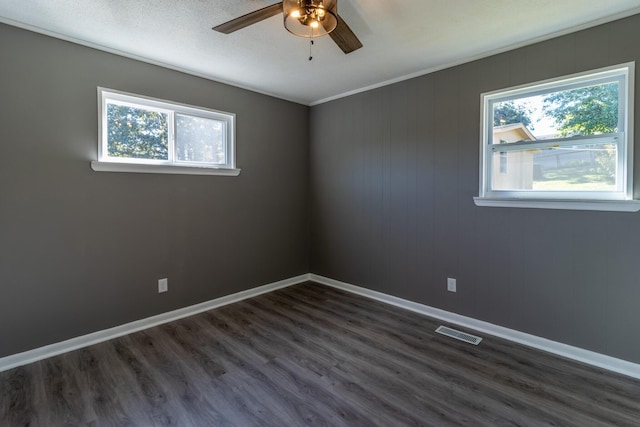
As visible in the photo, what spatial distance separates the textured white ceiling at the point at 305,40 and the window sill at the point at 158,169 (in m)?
0.97

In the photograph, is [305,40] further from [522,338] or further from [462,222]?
[522,338]

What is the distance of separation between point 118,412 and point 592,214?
3455 millimetres

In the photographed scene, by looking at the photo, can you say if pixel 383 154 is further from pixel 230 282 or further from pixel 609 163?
pixel 230 282

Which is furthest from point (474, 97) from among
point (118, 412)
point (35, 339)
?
point (35, 339)

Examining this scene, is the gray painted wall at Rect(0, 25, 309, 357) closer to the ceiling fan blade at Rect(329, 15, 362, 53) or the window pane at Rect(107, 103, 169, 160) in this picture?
the window pane at Rect(107, 103, 169, 160)

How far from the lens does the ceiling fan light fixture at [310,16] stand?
1.51 metres

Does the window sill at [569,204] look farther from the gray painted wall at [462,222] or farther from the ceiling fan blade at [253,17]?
the ceiling fan blade at [253,17]

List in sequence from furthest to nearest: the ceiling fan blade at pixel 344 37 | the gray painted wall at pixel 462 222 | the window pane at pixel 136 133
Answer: the window pane at pixel 136 133 → the gray painted wall at pixel 462 222 → the ceiling fan blade at pixel 344 37

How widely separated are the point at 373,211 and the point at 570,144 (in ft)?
6.15

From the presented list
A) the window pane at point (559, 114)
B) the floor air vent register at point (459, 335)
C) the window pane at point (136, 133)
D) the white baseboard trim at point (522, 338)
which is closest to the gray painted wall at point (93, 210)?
the window pane at point (136, 133)

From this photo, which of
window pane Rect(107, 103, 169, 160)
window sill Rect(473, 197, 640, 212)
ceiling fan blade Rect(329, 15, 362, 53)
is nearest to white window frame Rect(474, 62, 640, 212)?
window sill Rect(473, 197, 640, 212)

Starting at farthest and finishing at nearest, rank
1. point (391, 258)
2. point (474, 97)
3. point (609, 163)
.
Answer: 1. point (391, 258)
2. point (474, 97)
3. point (609, 163)

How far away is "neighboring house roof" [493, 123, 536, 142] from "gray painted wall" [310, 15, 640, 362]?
0.56ft

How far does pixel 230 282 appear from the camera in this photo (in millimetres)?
3525
